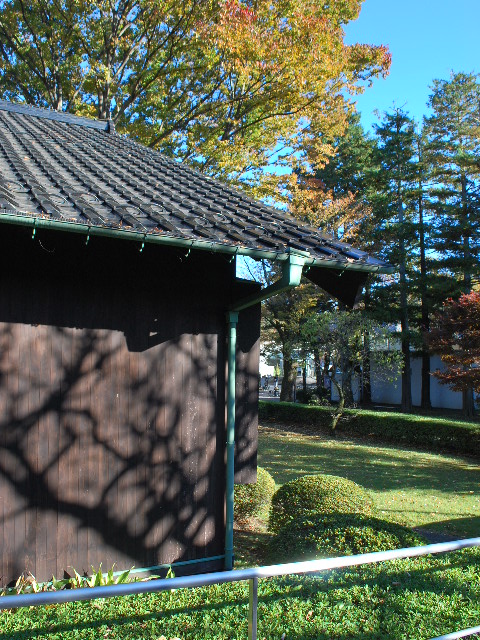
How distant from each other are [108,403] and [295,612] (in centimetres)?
225

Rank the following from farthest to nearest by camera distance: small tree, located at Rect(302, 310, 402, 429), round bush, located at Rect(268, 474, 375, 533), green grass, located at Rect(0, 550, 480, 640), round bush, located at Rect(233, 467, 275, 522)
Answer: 1. small tree, located at Rect(302, 310, 402, 429)
2. round bush, located at Rect(233, 467, 275, 522)
3. round bush, located at Rect(268, 474, 375, 533)
4. green grass, located at Rect(0, 550, 480, 640)

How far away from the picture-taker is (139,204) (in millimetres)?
4934

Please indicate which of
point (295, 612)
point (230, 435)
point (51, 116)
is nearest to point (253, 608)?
point (295, 612)

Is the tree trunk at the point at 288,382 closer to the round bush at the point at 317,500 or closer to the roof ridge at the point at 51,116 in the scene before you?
the roof ridge at the point at 51,116

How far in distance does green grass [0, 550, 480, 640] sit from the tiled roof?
247 cm

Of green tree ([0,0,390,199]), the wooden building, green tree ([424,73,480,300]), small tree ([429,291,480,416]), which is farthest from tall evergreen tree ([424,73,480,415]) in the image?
the wooden building

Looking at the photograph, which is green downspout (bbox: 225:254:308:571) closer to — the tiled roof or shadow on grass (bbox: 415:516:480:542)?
the tiled roof

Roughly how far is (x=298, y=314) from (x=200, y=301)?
1888 cm

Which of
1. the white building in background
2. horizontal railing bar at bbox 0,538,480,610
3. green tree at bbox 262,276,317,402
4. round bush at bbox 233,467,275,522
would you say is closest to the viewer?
horizontal railing bar at bbox 0,538,480,610

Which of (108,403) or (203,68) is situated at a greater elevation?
(203,68)

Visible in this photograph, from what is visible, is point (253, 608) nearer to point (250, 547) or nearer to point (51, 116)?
point (250, 547)

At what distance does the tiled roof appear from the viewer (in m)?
4.19

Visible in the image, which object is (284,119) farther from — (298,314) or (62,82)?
(298,314)

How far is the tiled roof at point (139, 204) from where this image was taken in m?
4.19
